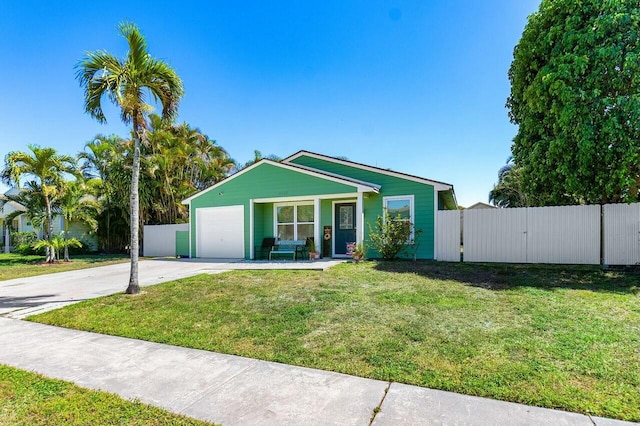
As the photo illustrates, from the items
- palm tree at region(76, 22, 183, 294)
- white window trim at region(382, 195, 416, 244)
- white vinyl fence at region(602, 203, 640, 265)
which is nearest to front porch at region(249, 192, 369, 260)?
white window trim at region(382, 195, 416, 244)

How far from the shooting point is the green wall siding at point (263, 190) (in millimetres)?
13152

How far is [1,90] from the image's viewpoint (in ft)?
36.5

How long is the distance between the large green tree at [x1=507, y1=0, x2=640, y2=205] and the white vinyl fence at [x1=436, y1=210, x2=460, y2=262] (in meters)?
3.02

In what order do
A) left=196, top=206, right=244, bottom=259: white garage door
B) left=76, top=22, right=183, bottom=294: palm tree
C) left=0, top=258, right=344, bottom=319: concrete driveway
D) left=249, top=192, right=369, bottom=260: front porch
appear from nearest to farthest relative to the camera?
left=0, top=258, right=344, bottom=319: concrete driveway
left=76, top=22, right=183, bottom=294: palm tree
left=249, top=192, right=369, bottom=260: front porch
left=196, top=206, right=244, bottom=259: white garage door

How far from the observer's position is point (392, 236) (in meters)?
11.7

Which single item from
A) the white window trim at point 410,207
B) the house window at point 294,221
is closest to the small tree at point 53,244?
the house window at point 294,221

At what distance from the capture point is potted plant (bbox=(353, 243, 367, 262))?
1157 centimetres

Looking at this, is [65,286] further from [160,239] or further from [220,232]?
[160,239]

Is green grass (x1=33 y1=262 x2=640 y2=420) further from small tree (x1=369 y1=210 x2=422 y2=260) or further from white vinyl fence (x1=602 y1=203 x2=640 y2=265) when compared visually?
small tree (x1=369 y1=210 x2=422 y2=260)

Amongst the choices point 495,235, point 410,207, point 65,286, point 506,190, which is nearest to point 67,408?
point 65,286

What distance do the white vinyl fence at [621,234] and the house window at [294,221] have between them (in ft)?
32.6

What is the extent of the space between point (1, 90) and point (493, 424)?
15977mm

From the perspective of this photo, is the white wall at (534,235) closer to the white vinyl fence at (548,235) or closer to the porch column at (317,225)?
the white vinyl fence at (548,235)

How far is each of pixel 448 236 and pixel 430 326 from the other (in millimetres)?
7789
